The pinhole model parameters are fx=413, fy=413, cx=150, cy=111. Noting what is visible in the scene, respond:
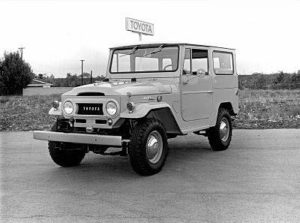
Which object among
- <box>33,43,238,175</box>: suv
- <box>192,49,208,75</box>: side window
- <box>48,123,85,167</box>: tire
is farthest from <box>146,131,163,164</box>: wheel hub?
<box>192,49,208,75</box>: side window

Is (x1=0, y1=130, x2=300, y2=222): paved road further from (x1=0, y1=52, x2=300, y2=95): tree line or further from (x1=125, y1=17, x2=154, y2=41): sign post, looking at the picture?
(x1=0, y1=52, x2=300, y2=95): tree line

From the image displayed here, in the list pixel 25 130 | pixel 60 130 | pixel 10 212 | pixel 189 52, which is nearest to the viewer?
pixel 10 212

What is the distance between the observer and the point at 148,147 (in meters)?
6.06

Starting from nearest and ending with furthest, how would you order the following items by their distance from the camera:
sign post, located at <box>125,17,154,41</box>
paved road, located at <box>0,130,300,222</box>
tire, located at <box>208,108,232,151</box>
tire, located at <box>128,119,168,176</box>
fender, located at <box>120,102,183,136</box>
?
paved road, located at <box>0,130,300,222</box>, tire, located at <box>128,119,168,176</box>, fender, located at <box>120,102,183,136</box>, tire, located at <box>208,108,232,151</box>, sign post, located at <box>125,17,154,41</box>

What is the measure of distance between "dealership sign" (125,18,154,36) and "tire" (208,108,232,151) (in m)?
3.23

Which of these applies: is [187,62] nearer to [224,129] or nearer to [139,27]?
[224,129]

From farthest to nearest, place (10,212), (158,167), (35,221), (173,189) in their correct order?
(158,167), (173,189), (10,212), (35,221)

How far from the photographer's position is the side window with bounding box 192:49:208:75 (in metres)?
7.38

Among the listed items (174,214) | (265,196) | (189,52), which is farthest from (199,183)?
(189,52)

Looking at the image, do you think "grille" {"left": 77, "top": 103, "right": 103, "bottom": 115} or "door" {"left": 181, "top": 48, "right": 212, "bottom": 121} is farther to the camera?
"door" {"left": 181, "top": 48, "right": 212, "bottom": 121}

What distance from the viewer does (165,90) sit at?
264 inches

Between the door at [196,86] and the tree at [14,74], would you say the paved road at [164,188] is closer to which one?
the door at [196,86]

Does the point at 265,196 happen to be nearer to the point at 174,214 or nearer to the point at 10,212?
the point at 174,214

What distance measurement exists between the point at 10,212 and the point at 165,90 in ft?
10.5
